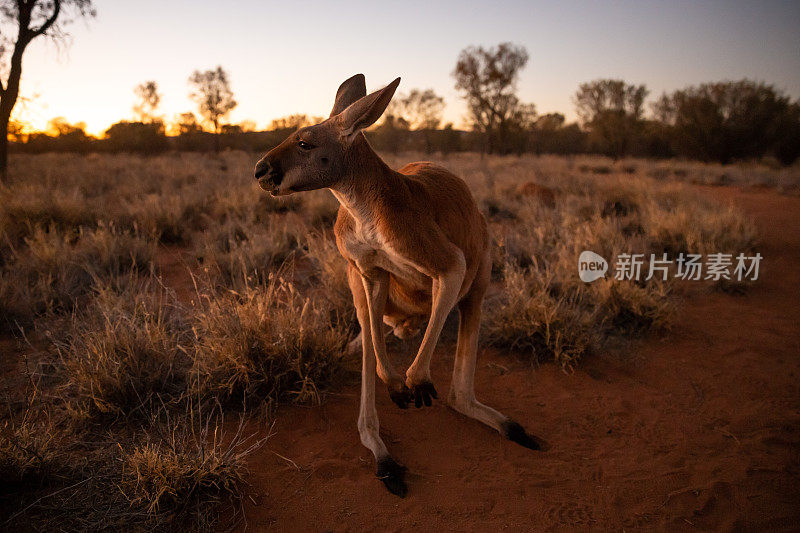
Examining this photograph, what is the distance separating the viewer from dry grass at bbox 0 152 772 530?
2293 millimetres

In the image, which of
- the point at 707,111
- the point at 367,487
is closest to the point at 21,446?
the point at 367,487

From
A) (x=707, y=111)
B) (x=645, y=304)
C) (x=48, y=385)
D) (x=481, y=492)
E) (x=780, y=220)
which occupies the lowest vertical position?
(x=481, y=492)

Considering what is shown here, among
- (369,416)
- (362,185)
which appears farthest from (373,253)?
(369,416)

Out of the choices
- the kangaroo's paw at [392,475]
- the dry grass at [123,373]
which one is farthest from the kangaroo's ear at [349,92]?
the kangaroo's paw at [392,475]

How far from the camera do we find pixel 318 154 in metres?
2.17

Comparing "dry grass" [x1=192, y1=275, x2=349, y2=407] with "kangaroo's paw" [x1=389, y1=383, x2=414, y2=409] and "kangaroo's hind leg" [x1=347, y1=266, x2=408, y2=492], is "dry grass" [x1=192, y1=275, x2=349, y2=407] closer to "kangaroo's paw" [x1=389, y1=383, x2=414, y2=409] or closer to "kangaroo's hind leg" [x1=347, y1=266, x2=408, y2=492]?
"kangaroo's hind leg" [x1=347, y1=266, x2=408, y2=492]

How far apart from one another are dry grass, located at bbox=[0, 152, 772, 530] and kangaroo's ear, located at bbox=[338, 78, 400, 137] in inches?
63.7

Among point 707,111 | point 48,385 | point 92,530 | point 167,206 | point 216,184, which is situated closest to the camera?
point 92,530

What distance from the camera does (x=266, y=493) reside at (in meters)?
2.47

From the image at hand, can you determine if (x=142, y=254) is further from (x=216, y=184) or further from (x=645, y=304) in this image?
(x=216, y=184)

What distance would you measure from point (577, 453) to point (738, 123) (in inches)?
1384

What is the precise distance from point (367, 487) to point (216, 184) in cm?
1249

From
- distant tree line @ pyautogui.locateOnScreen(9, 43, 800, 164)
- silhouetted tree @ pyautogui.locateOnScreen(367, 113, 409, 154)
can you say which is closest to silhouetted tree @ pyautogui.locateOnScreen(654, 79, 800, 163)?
distant tree line @ pyautogui.locateOnScreen(9, 43, 800, 164)

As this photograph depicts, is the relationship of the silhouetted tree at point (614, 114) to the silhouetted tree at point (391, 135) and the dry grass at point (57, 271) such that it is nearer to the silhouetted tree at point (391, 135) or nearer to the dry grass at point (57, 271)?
the silhouetted tree at point (391, 135)
